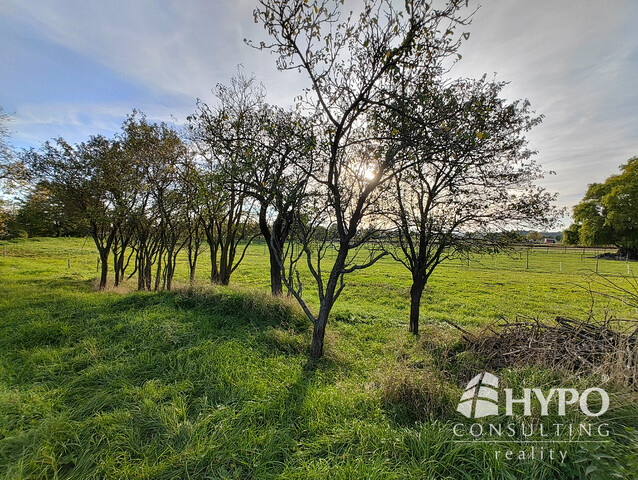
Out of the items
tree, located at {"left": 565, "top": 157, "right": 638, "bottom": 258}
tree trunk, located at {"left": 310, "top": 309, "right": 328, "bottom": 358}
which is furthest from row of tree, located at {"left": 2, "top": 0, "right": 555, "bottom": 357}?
tree, located at {"left": 565, "top": 157, "right": 638, "bottom": 258}

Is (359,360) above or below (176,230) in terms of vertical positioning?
below

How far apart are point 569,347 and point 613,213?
1864 inches

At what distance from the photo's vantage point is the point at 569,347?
3.72 meters

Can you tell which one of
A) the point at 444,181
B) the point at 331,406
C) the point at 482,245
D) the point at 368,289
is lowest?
the point at 368,289

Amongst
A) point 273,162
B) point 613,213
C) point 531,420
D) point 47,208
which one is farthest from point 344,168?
point 613,213

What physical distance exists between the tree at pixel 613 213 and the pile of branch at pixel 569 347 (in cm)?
4633

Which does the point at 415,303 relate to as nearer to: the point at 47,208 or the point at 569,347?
the point at 569,347

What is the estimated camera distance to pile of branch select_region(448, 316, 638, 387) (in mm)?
3061

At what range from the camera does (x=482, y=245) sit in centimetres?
622

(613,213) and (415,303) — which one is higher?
(613,213)

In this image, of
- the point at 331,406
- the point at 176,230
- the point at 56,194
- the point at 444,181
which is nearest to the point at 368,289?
the point at 444,181

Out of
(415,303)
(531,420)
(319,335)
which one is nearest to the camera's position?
(531,420)

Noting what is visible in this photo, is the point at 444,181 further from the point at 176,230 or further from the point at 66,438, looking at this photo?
the point at 176,230

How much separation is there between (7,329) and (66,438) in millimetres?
5393
